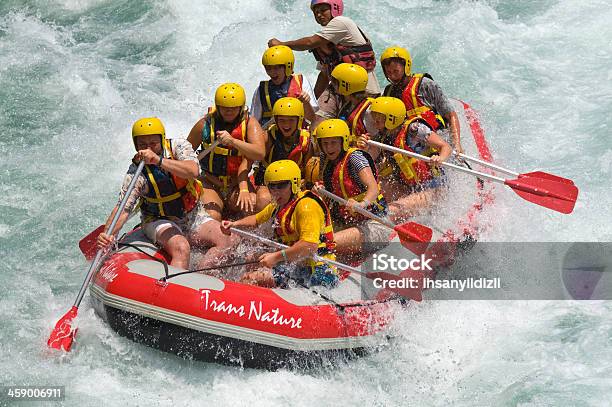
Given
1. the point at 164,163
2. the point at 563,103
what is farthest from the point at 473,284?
the point at 563,103

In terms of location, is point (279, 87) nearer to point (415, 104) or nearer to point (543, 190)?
point (415, 104)

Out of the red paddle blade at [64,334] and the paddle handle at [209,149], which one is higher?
the paddle handle at [209,149]

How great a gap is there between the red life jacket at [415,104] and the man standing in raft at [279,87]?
77 cm

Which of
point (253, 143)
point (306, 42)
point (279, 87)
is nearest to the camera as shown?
point (253, 143)

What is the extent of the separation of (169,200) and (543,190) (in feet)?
9.62

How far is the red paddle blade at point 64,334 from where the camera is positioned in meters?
6.34

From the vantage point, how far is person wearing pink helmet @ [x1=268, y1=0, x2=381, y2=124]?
7672mm

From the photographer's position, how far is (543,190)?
716 centimetres

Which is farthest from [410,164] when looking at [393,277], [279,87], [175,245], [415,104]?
[175,245]

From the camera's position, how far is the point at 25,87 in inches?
433

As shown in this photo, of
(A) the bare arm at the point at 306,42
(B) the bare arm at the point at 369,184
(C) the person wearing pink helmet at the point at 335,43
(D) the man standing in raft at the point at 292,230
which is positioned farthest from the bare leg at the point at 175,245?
(A) the bare arm at the point at 306,42

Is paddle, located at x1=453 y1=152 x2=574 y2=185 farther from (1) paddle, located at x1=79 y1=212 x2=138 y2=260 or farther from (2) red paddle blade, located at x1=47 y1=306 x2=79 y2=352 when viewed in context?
(2) red paddle blade, located at x1=47 y1=306 x2=79 y2=352

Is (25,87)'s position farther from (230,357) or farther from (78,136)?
(230,357)

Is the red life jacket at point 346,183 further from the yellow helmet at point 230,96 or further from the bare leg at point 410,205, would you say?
the yellow helmet at point 230,96
